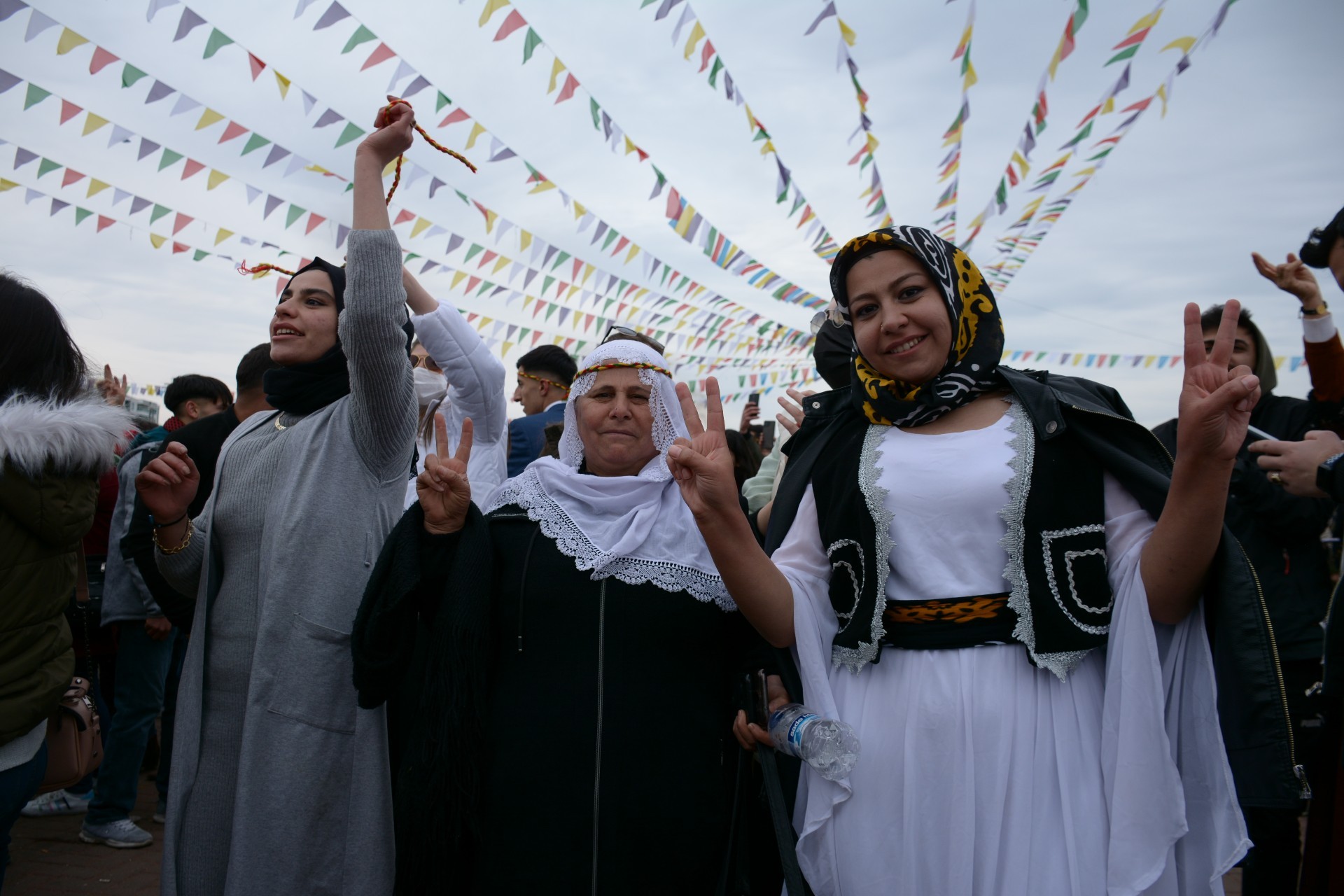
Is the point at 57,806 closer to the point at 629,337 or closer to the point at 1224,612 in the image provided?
the point at 629,337

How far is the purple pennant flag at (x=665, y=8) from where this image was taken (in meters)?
5.41

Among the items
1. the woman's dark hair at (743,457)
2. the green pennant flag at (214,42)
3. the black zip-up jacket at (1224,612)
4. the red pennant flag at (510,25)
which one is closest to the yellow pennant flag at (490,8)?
the red pennant flag at (510,25)

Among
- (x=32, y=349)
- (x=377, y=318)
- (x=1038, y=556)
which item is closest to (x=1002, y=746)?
(x=1038, y=556)

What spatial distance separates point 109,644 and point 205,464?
2256mm

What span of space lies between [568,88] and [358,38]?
138cm

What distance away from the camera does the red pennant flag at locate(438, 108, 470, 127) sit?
229 inches

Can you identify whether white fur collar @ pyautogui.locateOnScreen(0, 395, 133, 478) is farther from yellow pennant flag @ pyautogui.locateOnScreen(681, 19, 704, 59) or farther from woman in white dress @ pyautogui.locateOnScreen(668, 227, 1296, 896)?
yellow pennant flag @ pyautogui.locateOnScreen(681, 19, 704, 59)

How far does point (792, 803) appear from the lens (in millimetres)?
2131

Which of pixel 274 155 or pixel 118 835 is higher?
pixel 274 155

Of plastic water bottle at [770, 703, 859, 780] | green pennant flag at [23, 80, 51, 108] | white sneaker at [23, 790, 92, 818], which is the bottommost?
white sneaker at [23, 790, 92, 818]

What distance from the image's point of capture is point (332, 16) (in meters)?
4.69

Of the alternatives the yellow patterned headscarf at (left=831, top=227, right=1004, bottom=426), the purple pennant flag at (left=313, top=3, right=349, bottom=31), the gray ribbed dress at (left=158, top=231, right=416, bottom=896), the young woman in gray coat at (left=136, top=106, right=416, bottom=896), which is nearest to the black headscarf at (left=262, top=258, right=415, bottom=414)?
the young woman in gray coat at (left=136, top=106, right=416, bottom=896)

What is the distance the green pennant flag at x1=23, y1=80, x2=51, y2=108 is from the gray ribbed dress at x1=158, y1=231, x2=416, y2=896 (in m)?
4.05

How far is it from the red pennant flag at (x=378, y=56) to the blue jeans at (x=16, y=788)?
4.13 m
